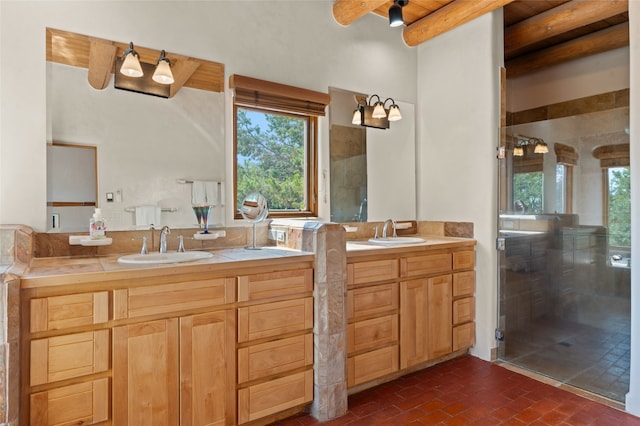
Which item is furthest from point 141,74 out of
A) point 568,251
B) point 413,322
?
point 568,251

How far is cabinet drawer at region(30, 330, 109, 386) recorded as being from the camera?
4.61 feet

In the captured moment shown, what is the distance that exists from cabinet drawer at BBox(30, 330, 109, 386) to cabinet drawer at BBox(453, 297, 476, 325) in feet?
7.70

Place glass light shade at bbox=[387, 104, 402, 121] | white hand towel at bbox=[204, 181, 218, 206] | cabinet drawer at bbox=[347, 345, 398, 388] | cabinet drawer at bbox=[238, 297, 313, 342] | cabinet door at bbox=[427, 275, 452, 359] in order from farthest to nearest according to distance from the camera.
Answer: glass light shade at bbox=[387, 104, 402, 121] < cabinet door at bbox=[427, 275, 452, 359] < white hand towel at bbox=[204, 181, 218, 206] < cabinet drawer at bbox=[347, 345, 398, 388] < cabinet drawer at bbox=[238, 297, 313, 342]

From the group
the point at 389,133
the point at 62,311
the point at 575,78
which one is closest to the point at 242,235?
the point at 62,311

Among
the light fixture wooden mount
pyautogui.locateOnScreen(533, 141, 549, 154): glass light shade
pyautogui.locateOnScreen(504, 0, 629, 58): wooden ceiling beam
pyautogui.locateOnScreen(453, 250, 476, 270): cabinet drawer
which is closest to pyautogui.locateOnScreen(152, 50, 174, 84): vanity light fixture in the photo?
the light fixture wooden mount

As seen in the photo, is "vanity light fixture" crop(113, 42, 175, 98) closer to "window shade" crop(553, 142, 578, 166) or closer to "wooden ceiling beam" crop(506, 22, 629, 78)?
"window shade" crop(553, 142, 578, 166)

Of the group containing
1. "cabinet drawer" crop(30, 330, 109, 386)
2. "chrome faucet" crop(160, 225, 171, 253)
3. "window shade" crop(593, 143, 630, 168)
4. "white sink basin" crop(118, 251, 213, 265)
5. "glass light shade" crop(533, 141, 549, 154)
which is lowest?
"cabinet drawer" crop(30, 330, 109, 386)

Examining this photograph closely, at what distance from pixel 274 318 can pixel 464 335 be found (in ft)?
5.65

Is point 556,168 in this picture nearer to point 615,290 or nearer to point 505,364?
point 615,290

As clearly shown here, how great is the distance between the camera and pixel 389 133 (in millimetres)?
3273

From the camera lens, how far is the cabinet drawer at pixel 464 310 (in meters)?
2.81

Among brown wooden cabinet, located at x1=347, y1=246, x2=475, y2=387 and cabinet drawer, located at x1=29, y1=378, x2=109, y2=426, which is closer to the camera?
cabinet drawer, located at x1=29, y1=378, x2=109, y2=426

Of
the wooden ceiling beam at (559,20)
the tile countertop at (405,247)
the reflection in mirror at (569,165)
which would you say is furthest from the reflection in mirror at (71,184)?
the wooden ceiling beam at (559,20)

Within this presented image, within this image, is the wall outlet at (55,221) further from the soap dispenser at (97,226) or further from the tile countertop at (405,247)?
the tile countertop at (405,247)
